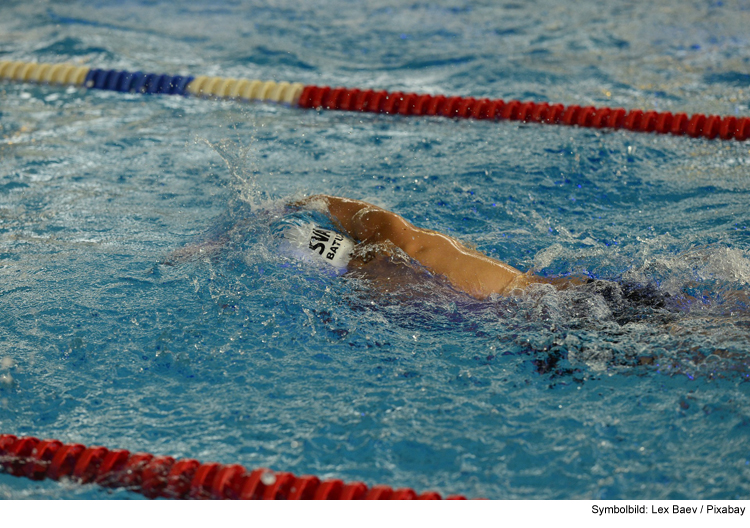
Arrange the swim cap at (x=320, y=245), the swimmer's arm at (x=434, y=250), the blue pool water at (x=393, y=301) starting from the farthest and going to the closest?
1. the swim cap at (x=320, y=245)
2. the swimmer's arm at (x=434, y=250)
3. the blue pool water at (x=393, y=301)

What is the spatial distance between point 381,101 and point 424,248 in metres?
2.46

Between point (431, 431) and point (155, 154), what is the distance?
2.84m

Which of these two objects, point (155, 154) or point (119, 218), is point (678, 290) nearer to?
point (119, 218)

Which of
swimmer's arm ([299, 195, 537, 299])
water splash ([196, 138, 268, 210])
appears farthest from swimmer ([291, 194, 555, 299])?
water splash ([196, 138, 268, 210])

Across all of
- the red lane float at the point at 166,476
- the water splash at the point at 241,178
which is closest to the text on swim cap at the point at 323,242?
the water splash at the point at 241,178

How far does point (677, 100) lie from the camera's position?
4.81 meters

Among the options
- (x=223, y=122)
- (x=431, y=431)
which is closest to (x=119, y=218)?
(x=223, y=122)

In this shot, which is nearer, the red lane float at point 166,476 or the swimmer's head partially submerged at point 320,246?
the red lane float at point 166,476

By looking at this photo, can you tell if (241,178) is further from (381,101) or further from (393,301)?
(381,101)

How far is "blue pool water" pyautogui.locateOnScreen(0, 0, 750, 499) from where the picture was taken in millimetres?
1978

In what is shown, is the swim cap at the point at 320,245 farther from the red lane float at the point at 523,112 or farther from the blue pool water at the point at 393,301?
the red lane float at the point at 523,112

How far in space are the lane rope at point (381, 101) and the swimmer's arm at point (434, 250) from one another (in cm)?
212

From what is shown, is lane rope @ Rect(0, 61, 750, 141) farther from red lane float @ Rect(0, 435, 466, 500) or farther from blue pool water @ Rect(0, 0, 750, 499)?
red lane float @ Rect(0, 435, 466, 500)

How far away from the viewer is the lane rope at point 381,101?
423 cm
